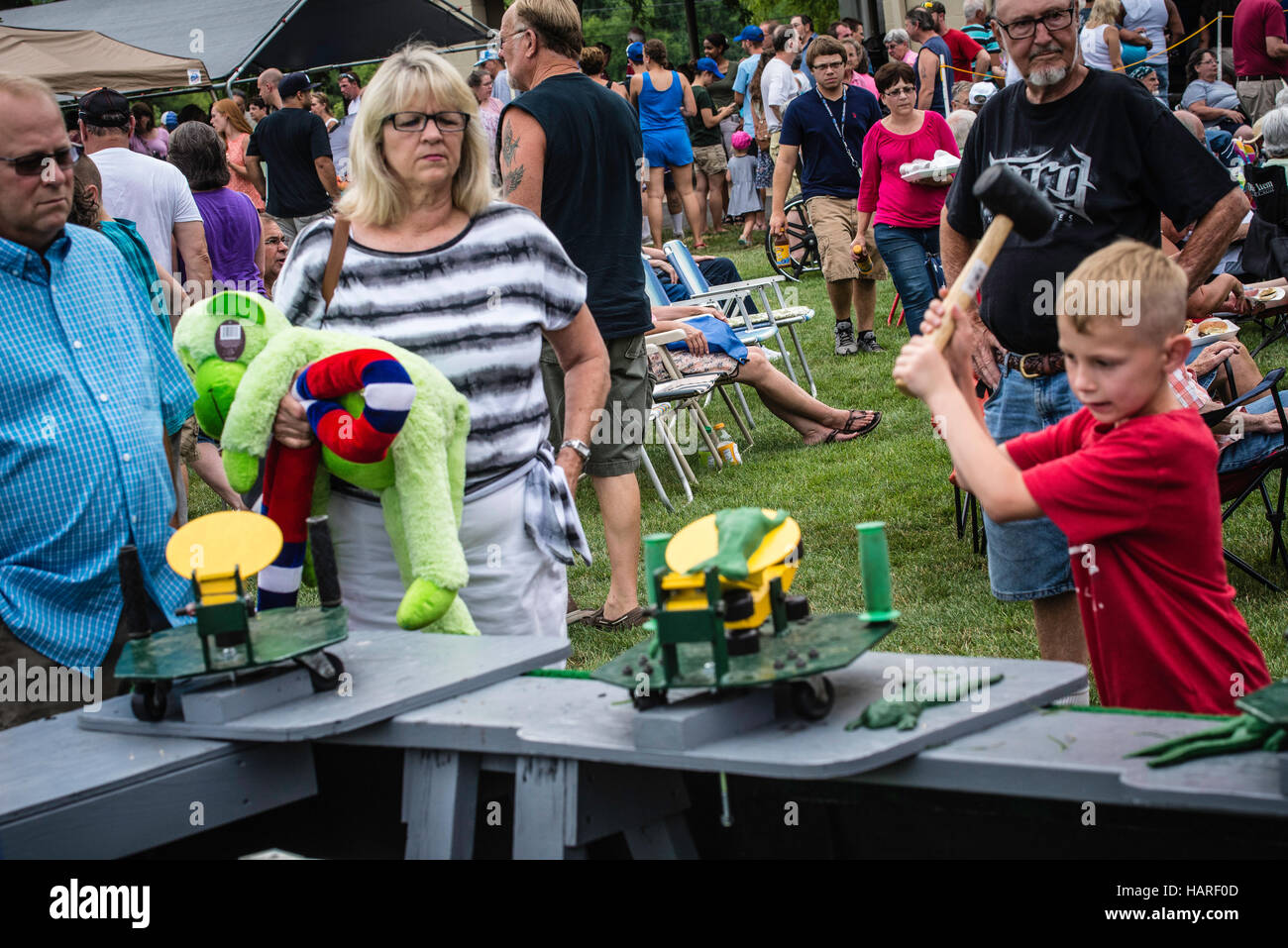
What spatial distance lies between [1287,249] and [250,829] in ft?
25.0

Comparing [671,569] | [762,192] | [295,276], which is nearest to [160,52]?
[762,192]

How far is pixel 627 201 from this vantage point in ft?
16.4

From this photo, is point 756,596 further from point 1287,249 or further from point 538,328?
point 1287,249

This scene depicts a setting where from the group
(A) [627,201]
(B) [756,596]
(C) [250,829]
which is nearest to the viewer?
(B) [756,596]

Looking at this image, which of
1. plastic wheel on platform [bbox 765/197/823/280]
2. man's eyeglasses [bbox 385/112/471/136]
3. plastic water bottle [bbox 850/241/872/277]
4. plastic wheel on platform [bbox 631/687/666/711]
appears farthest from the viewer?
plastic wheel on platform [bbox 765/197/823/280]

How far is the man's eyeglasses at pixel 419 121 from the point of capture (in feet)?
9.65

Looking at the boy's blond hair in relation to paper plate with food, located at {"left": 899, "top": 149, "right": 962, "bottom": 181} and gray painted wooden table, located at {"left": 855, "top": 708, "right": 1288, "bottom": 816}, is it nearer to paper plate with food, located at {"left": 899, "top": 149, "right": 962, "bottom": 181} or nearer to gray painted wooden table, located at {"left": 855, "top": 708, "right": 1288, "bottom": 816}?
gray painted wooden table, located at {"left": 855, "top": 708, "right": 1288, "bottom": 816}

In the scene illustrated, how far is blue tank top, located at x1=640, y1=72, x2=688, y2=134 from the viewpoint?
1523 centimetres

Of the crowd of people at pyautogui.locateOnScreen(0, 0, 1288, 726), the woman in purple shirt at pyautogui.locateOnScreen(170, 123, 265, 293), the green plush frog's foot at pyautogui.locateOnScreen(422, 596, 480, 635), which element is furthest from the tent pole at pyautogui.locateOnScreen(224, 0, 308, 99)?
the green plush frog's foot at pyautogui.locateOnScreen(422, 596, 480, 635)

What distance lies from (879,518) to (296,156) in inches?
286

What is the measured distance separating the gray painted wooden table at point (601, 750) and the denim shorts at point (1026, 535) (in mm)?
1576

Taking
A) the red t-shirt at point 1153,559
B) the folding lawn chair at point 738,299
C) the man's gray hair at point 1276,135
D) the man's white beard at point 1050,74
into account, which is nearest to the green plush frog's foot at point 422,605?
the red t-shirt at point 1153,559

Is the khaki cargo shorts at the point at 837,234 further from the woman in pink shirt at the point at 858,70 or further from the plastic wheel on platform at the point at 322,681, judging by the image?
the plastic wheel on platform at the point at 322,681
